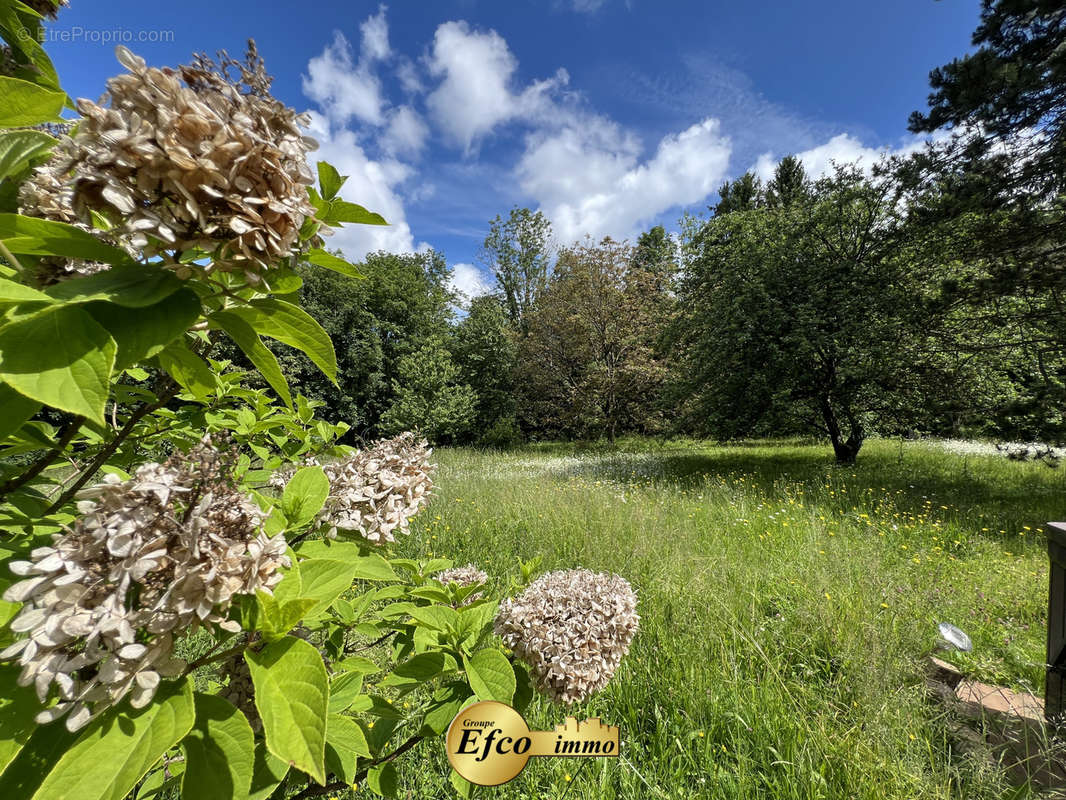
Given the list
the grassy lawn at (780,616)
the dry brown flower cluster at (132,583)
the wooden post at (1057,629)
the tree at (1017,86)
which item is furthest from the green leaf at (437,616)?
the tree at (1017,86)

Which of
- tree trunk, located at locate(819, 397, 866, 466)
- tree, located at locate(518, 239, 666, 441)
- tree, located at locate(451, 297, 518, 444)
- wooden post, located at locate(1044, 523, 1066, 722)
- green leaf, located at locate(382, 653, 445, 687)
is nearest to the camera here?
green leaf, located at locate(382, 653, 445, 687)

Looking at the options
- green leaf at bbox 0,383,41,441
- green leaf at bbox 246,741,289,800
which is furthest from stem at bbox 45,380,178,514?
green leaf at bbox 246,741,289,800

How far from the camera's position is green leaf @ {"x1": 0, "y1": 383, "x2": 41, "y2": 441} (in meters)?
0.43

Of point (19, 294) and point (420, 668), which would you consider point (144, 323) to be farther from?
point (420, 668)

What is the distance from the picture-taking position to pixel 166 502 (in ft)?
1.64

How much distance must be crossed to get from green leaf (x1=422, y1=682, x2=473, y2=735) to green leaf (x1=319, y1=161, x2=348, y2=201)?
990 mm

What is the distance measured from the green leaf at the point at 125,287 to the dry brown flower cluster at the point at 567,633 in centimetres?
97

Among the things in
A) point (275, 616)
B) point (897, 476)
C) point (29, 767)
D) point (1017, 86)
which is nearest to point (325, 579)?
point (275, 616)

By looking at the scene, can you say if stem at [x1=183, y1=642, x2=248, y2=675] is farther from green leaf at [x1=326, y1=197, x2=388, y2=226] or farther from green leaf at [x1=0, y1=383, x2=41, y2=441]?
green leaf at [x1=326, y1=197, x2=388, y2=226]

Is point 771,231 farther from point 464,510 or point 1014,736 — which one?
point 1014,736

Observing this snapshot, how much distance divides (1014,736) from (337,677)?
307cm

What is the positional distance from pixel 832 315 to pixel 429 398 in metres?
12.4

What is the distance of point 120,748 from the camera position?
46 cm

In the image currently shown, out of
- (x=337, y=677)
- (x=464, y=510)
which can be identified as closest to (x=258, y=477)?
(x=337, y=677)
